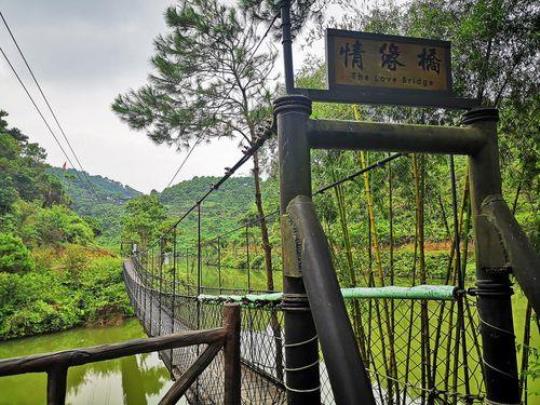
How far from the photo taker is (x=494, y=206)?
928 mm

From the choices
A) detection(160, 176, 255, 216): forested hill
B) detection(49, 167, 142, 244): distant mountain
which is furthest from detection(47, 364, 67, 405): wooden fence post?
detection(49, 167, 142, 244): distant mountain

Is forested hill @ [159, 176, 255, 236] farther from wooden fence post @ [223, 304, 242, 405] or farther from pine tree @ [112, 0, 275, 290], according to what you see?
wooden fence post @ [223, 304, 242, 405]

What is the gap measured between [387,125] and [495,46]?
1.18 metres

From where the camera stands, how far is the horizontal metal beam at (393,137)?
2.89 ft

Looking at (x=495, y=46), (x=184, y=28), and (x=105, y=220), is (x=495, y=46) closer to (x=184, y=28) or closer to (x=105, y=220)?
(x=184, y=28)

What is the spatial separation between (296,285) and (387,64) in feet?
2.22

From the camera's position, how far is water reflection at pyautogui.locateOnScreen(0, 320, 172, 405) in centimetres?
615

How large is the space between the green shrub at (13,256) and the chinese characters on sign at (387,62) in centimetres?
1060

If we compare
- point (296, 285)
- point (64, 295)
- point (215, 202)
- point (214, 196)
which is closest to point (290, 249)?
point (296, 285)

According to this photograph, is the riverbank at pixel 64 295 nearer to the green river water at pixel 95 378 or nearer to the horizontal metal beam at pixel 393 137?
the green river water at pixel 95 378

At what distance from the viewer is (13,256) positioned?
30.2 ft

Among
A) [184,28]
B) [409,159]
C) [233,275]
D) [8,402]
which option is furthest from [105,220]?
[409,159]

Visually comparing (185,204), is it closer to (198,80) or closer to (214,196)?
(214,196)

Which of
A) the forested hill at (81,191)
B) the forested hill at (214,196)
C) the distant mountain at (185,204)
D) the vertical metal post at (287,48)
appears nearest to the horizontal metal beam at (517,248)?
the vertical metal post at (287,48)
